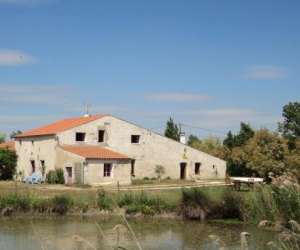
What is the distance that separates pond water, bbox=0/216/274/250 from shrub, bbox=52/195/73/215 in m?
0.87

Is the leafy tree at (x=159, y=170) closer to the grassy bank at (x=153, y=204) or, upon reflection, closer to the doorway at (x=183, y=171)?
the doorway at (x=183, y=171)

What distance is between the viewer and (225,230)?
2173 cm

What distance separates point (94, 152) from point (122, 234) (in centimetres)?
2281

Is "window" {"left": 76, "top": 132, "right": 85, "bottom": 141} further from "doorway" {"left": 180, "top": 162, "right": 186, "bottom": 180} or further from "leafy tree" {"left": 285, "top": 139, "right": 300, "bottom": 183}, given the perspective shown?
"leafy tree" {"left": 285, "top": 139, "right": 300, "bottom": 183}

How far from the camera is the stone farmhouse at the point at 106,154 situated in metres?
41.5

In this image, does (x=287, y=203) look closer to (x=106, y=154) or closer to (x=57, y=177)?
(x=106, y=154)

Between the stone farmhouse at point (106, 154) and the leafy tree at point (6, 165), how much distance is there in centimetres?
104

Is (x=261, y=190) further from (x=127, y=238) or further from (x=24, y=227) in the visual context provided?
(x=24, y=227)

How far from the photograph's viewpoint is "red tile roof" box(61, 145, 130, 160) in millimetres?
41162

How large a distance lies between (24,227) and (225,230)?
7.26 metres

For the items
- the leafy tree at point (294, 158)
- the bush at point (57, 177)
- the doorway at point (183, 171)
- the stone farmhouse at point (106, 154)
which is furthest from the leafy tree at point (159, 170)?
the leafy tree at point (294, 158)

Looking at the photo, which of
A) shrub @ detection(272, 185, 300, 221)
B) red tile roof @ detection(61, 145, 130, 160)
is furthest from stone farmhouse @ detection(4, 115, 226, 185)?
shrub @ detection(272, 185, 300, 221)

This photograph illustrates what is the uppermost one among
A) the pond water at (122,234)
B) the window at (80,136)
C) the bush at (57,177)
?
the window at (80,136)

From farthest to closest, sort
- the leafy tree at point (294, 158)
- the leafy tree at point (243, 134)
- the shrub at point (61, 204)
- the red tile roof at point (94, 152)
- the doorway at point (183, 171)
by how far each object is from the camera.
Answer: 1. the leafy tree at point (243, 134)
2. the doorway at point (183, 171)
3. the red tile roof at point (94, 152)
4. the leafy tree at point (294, 158)
5. the shrub at point (61, 204)
